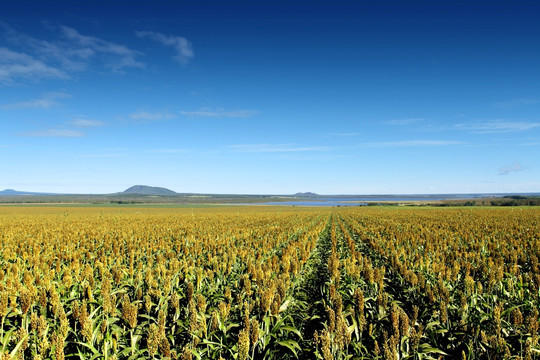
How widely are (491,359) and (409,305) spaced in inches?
113

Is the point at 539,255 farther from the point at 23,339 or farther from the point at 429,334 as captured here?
the point at 23,339

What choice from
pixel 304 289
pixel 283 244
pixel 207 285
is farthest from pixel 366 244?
pixel 207 285

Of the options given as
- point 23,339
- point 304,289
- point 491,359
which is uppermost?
point 23,339

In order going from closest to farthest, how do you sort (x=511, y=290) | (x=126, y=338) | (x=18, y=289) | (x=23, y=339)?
(x=23, y=339) → (x=126, y=338) → (x=18, y=289) → (x=511, y=290)

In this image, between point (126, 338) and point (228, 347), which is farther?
point (126, 338)

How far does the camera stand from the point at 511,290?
20.9 feet

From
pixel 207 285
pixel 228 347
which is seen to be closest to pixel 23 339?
pixel 228 347

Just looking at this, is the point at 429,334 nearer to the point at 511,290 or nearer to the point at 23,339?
the point at 511,290

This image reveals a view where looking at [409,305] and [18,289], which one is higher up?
[18,289]

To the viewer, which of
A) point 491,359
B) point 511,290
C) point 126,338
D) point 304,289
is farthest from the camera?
point 304,289

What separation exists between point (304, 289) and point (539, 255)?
925cm

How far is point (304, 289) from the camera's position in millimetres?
8008

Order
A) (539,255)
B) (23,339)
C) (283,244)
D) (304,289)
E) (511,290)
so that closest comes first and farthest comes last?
(23,339), (511,290), (304,289), (539,255), (283,244)

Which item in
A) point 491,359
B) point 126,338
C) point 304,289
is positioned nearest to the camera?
point 491,359
